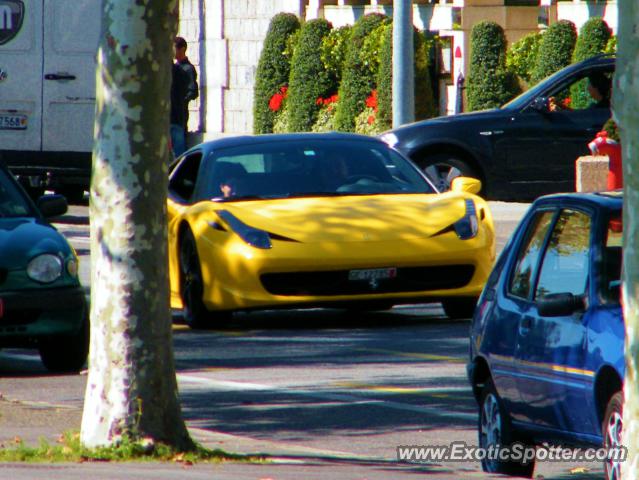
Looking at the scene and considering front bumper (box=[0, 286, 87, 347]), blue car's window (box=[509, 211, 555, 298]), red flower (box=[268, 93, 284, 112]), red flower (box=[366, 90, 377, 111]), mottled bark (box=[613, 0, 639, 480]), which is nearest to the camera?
mottled bark (box=[613, 0, 639, 480])

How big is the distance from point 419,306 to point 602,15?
15460mm

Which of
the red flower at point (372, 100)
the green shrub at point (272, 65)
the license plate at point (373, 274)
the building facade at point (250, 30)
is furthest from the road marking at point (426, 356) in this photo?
the green shrub at point (272, 65)

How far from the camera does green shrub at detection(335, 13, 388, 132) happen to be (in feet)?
112

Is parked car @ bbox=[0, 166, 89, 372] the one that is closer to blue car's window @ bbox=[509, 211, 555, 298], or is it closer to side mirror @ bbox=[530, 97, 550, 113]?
blue car's window @ bbox=[509, 211, 555, 298]

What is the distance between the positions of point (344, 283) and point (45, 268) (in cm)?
280

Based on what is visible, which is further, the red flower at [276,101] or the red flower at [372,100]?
the red flower at [276,101]

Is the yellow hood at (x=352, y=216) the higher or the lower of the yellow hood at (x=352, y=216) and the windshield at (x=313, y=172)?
the lower

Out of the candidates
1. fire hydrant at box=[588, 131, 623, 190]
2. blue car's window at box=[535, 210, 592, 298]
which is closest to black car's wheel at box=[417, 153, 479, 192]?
fire hydrant at box=[588, 131, 623, 190]

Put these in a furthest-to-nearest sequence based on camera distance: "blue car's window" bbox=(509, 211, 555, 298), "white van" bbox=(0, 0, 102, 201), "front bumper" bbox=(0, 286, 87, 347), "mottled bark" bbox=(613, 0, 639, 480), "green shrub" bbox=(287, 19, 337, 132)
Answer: "green shrub" bbox=(287, 19, 337, 132) → "white van" bbox=(0, 0, 102, 201) → "front bumper" bbox=(0, 286, 87, 347) → "blue car's window" bbox=(509, 211, 555, 298) → "mottled bark" bbox=(613, 0, 639, 480)

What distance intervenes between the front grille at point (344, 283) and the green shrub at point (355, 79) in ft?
65.4

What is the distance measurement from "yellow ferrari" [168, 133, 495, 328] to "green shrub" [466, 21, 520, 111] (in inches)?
641

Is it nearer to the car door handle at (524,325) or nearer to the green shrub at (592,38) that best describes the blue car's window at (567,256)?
the car door handle at (524,325)

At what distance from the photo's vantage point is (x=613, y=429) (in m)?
7.39

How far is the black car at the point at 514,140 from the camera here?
72.1 ft
